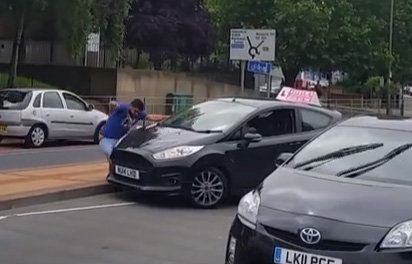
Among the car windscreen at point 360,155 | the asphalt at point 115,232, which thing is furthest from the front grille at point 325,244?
the asphalt at point 115,232

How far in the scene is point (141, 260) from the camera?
8.48 m

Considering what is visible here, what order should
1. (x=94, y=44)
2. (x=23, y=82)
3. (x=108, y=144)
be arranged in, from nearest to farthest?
1. (x=108, y=144)
2. (x=23, y=82)
3. (x=94, y=44)

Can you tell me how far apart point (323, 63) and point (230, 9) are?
216 inches

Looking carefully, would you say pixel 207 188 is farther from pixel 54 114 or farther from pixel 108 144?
pixel 54 114

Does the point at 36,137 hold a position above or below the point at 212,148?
below

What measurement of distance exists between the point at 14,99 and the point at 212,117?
11.0 meters

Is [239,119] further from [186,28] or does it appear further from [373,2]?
[373,2]

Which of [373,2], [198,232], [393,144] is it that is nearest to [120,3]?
[373,2]

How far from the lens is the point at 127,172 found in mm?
12102

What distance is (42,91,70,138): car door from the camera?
22922 mm

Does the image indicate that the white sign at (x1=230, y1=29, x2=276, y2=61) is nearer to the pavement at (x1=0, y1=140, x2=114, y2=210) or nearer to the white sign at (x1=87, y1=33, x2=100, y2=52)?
the pavement at (x1=0, y1=140, x2=114, y2=210)

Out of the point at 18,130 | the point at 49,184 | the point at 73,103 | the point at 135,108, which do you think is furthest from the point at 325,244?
the point at 73,103

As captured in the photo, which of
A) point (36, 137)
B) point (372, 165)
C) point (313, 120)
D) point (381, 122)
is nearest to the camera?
point (372, 165)

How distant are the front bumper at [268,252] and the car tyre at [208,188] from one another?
5.50m
